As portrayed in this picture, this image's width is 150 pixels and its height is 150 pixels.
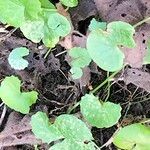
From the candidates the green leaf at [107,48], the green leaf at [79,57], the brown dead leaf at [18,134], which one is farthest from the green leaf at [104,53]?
the brown dead leaf at [18,134]

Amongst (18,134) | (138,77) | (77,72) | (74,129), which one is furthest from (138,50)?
(18,134)

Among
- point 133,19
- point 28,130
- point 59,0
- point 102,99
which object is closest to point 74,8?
point 59,0

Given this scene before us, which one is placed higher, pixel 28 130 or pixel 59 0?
pixel 59 0

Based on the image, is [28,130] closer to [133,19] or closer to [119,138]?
[119,138]

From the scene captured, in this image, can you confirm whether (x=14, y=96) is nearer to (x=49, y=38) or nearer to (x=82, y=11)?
(x=49, y=38)

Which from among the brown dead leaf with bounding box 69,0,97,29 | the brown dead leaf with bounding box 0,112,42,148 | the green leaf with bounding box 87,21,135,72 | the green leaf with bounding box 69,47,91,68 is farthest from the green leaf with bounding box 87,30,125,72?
the brown dead leaf with bounding box 0,112,42,148

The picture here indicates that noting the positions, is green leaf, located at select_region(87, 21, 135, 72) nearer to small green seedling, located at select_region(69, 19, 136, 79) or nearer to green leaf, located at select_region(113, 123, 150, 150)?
small green seedling, located at select_region(69, 19, 136, 79)
